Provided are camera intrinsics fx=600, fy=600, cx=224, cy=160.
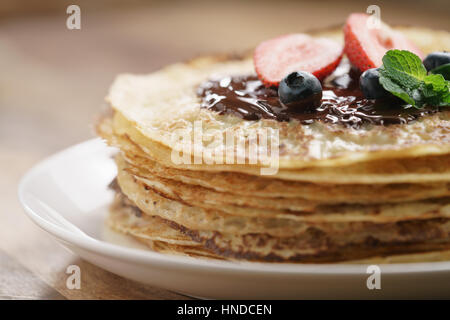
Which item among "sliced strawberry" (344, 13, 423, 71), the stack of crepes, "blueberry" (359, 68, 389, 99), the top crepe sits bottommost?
the stack of crepes

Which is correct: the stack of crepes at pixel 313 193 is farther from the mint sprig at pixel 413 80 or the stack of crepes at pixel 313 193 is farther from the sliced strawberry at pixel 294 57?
the sliced strawberry at pixel 294 57

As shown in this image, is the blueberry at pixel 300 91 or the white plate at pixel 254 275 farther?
the blueberry at pixel 300 91

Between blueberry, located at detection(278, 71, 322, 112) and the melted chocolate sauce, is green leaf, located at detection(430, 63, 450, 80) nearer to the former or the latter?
the melted chocolate sauce

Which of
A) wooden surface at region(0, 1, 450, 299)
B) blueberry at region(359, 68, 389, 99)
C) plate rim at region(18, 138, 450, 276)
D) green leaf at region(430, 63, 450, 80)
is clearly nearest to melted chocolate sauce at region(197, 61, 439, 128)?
blueberry at region(359, 68, 389, 99)

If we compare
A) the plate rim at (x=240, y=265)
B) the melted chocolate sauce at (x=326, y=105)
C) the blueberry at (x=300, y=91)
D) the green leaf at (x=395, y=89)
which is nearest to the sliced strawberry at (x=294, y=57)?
the melted chocolate sauce at (x=326, y=105)

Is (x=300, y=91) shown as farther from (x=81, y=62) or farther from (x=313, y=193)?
(x=81, y=62)

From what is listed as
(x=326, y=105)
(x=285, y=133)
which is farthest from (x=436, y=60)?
(x=285, y=133)
